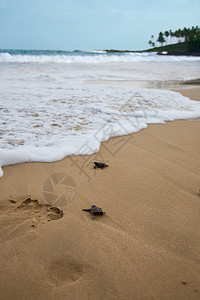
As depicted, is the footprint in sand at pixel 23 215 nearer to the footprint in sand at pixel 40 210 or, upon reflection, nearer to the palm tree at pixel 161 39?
the footprint in sand at pixel 40 210

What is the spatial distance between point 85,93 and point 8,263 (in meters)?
5.15

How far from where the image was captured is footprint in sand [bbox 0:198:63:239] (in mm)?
1393

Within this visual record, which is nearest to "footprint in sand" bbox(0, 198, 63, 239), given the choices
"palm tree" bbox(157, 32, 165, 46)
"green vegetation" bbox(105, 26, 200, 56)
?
"green vegetation" bbox(105, 26, 200, 56)

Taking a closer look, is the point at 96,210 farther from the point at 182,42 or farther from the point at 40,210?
the point at 182,42

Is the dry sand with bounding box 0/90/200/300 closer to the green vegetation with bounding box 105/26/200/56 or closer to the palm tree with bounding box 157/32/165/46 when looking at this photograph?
the green vegetation with bounding box 105/26/200/56

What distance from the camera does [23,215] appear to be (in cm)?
154

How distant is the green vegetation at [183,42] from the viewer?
56656 mm

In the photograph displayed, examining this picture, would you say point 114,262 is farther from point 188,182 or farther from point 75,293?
point 188,182

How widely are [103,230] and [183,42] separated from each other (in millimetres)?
84266

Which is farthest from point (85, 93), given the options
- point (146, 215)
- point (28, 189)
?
point (146, 215)

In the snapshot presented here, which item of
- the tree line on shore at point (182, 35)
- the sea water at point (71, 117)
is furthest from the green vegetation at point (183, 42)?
the sea water at point (71, 117)

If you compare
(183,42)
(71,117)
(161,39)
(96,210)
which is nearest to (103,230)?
(96,210)

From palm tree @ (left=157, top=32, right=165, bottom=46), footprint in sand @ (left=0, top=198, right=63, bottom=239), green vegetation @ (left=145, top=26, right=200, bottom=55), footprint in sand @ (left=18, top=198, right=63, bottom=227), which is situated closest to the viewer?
footprint in sand @ (left=0, top=198, right=63, bottom=239)

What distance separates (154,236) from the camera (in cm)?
138
